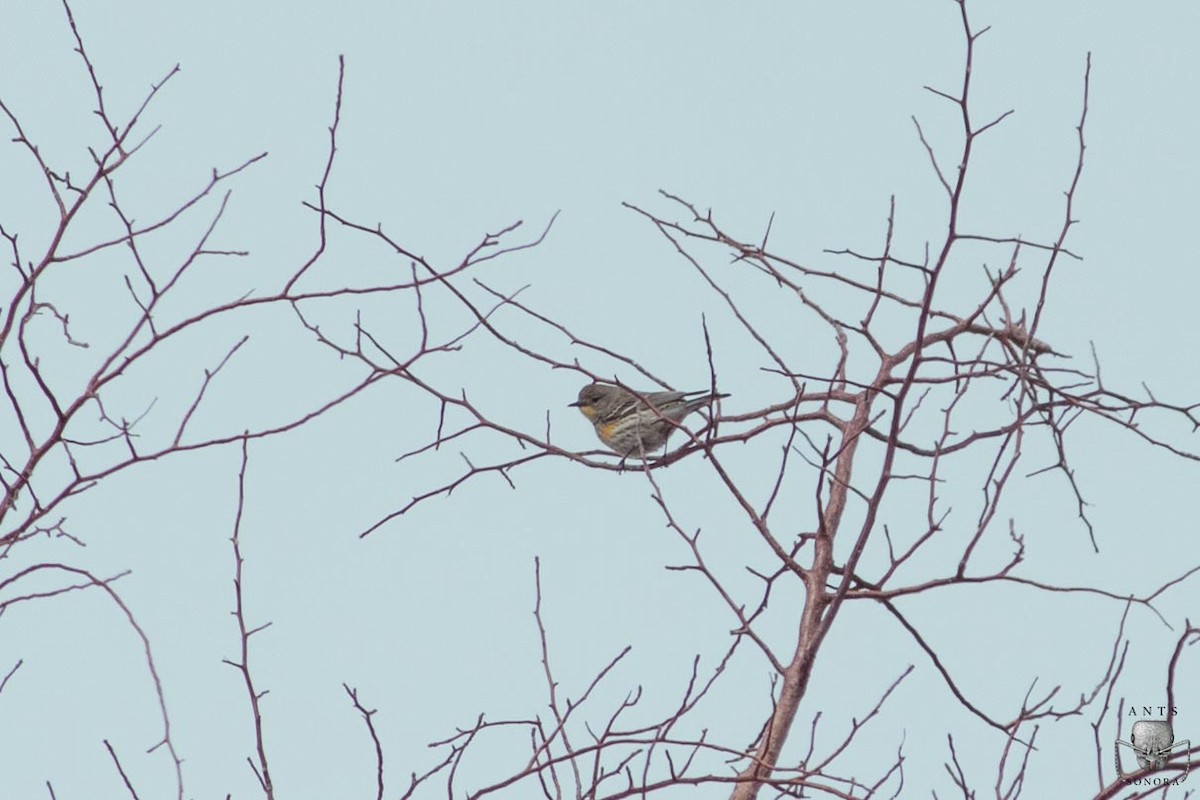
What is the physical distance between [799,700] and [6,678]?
227cm

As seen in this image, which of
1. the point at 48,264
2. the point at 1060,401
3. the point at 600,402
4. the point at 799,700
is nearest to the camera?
the point at 48,264

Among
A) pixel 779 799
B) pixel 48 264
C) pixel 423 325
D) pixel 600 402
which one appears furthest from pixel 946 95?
pixel 600 402

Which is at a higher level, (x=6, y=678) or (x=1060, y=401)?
(x=1060, y=401)

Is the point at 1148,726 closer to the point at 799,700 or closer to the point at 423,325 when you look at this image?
the point at 799,700

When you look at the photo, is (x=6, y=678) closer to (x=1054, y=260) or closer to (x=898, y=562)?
(x=898, y=562)

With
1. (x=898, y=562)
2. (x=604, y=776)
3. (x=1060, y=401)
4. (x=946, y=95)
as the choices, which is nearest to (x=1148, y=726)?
(x=898, y=562)

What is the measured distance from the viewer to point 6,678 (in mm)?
3959

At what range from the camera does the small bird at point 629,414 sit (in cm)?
912

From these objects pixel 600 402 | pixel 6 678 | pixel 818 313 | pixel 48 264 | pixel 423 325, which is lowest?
→ pixel 6 678

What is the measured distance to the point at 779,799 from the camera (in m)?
4.19

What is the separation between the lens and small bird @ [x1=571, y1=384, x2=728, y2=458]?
29.9ft

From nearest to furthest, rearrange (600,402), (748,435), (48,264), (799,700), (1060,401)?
(48,264), (799,700), (1060,401), (748,435), (600,402)

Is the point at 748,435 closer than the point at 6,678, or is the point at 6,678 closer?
the point at 6,678

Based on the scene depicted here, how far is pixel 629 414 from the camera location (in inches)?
392
